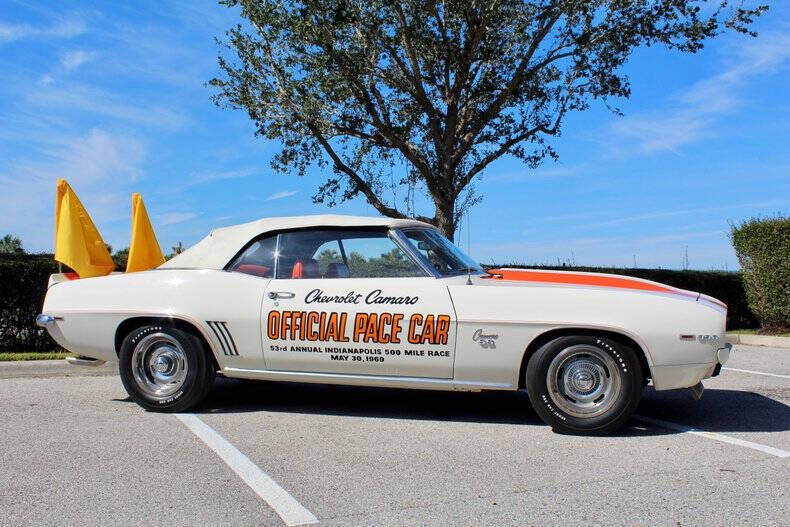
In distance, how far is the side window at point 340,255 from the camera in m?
5.43

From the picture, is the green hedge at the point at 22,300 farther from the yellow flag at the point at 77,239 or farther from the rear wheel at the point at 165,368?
the rear wheel at the point at 165,368

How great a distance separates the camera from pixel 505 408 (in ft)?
19.2

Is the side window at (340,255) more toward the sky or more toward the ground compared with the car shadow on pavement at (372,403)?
more toward the sky

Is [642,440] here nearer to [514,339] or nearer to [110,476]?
[514,339]

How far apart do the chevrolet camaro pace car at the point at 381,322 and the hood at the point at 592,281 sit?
1.0 inches

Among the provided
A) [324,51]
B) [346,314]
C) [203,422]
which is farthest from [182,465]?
[324,51]

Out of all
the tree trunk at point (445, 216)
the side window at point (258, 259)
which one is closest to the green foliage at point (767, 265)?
the tree trunk at point (445, 216)

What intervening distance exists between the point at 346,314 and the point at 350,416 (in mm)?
917

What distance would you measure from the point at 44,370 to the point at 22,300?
2327mm

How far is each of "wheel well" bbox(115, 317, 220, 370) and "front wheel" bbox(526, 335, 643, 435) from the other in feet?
8.70

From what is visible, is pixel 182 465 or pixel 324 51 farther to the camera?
pixel 324 51

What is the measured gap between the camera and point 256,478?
3918 millimetres

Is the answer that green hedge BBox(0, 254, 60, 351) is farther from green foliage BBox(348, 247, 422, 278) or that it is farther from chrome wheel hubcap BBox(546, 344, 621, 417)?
chrome wheel hubcap BBox(546, 344, 621, 417)

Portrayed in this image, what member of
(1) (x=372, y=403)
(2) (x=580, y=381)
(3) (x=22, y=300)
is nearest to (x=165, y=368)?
(1) (x=372, y=403)
